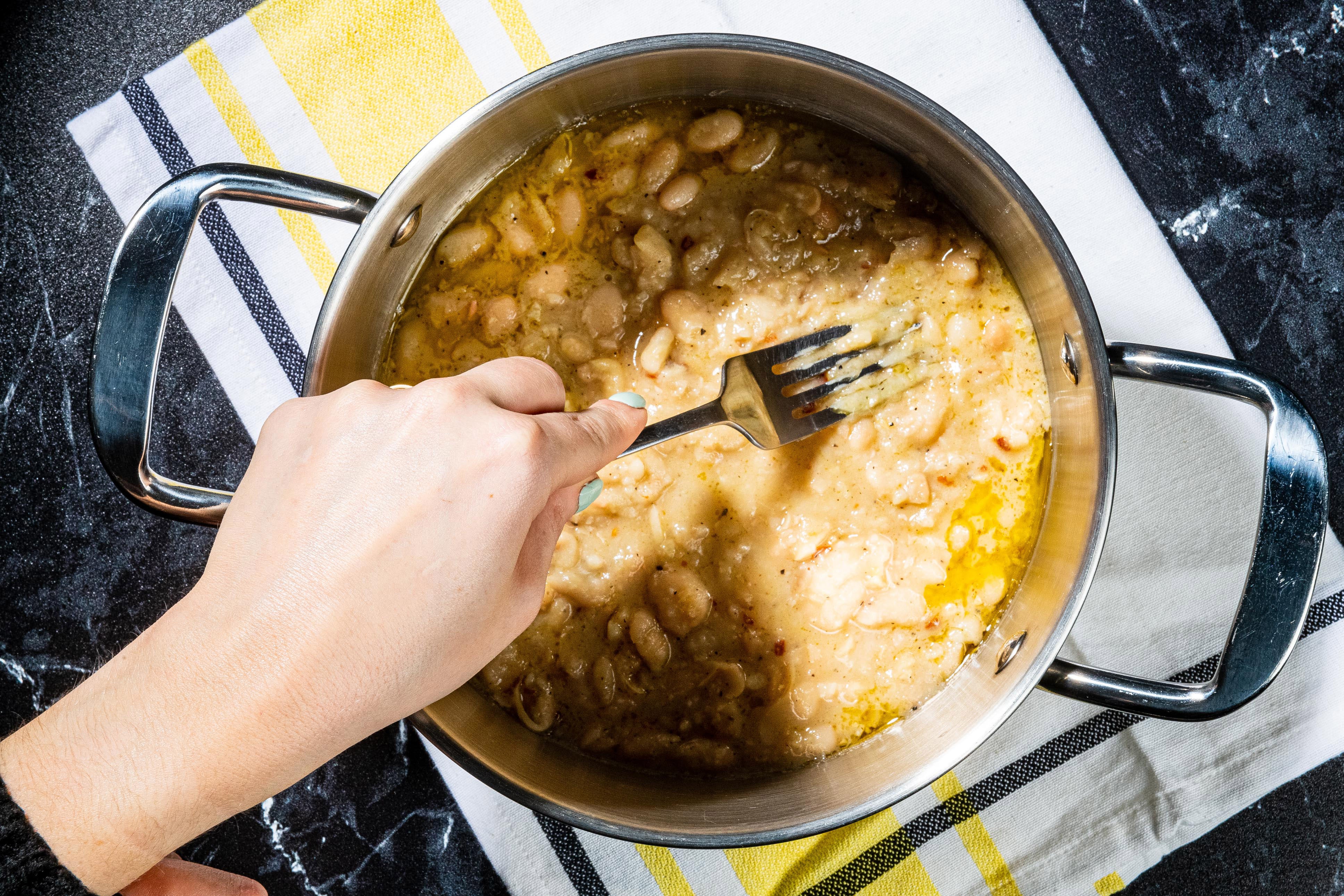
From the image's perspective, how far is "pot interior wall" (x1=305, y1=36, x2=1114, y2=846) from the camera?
36.6 inches

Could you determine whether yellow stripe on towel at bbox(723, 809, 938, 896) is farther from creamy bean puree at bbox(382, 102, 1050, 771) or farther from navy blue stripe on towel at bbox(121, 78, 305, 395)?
navy blue stripe on towel at bbox(121, 78, 305, 395)

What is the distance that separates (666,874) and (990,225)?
0.94 m

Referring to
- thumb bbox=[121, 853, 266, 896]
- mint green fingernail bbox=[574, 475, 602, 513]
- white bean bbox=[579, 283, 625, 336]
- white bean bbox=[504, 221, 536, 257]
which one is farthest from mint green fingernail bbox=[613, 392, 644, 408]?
thumb bbox=[121, 853, 266, 896]

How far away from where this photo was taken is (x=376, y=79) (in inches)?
48.6

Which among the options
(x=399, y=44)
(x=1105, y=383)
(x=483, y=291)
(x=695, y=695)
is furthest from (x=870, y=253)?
(x=399, y=44)

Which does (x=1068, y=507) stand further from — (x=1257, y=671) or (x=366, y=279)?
(x=366, y=279)

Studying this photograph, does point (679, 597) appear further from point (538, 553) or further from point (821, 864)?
point (821, 864)

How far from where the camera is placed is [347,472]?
29.9 inches

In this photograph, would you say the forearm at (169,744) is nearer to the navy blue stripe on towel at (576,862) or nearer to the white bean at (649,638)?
the white bean at (649,638)

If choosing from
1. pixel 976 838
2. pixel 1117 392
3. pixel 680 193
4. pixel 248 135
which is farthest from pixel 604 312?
pixel 976 838

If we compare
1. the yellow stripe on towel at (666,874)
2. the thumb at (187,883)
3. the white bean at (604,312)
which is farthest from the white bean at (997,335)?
the thumb at (187,883)

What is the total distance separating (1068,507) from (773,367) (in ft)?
1.23

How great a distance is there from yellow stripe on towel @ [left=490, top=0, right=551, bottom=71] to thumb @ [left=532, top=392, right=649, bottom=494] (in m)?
0.61

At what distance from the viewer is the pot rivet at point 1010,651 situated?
3.39ft
